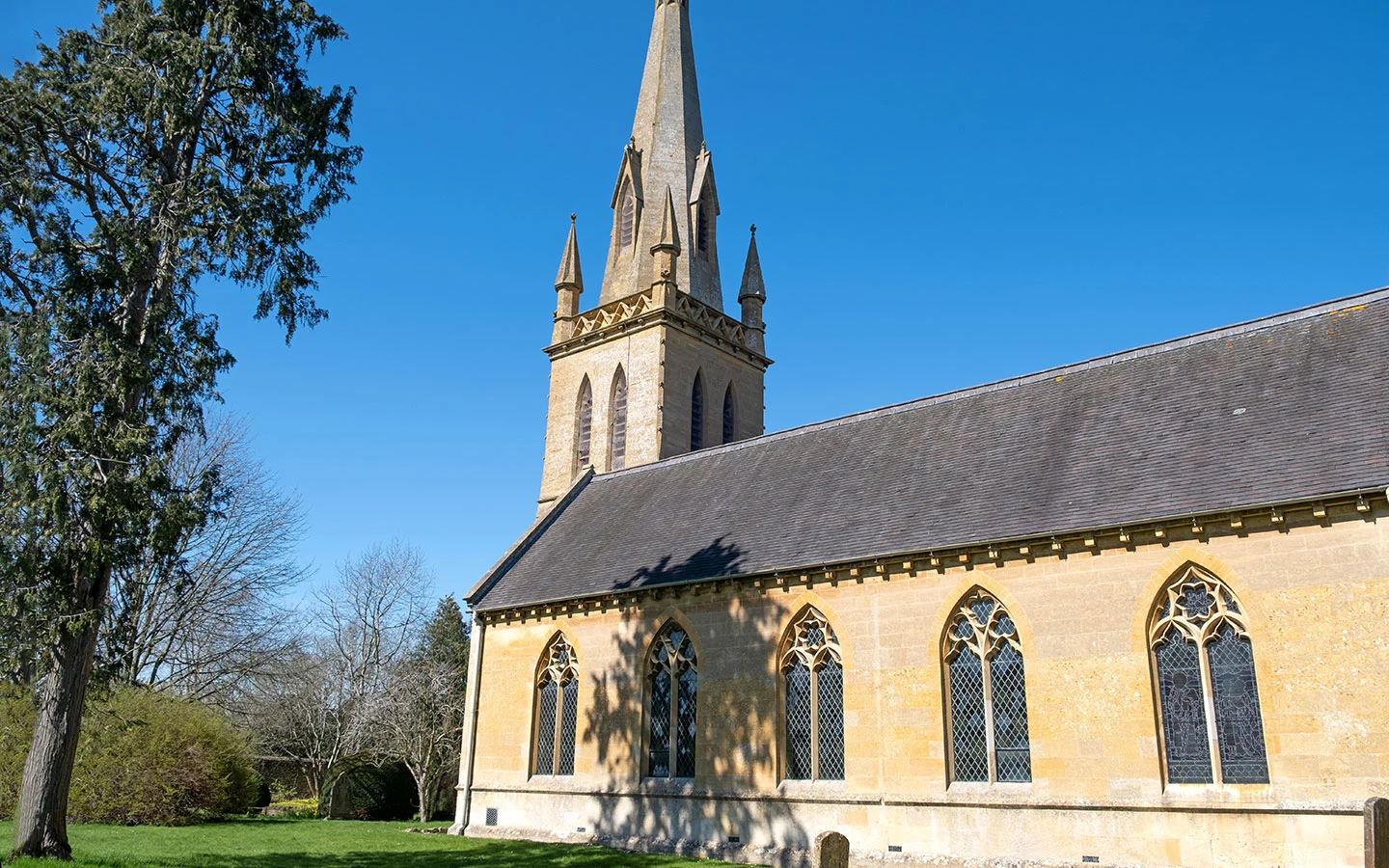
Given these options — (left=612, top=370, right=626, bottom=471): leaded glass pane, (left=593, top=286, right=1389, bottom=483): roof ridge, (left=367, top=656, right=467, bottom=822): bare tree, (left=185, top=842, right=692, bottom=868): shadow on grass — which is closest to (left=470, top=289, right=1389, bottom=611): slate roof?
(left=593, top=286, right=1389, bottom=483): roof ridge

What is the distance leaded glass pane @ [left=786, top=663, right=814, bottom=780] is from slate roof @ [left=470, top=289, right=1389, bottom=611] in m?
2.00

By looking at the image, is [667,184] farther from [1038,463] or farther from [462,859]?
[462,859]

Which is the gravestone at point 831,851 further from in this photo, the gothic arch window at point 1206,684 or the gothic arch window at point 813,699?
the gothic arch window at point 813,699

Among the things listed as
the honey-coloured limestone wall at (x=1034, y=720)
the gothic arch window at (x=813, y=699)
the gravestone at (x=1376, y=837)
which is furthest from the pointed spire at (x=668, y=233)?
the gravestone at (x=1376, y=837)

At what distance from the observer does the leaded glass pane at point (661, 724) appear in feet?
63.8

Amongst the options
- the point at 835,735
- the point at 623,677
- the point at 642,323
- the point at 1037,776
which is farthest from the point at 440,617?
the point at 1037,776

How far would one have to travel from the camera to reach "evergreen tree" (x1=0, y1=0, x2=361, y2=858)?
12375 mm

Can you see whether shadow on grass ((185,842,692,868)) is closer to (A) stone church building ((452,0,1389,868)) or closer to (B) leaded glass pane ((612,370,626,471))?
(A) stone church building ((452,0,1389,868))

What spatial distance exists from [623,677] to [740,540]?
3.65m

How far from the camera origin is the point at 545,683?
73.0 ft

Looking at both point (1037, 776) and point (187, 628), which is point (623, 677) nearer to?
point (1037, 776)

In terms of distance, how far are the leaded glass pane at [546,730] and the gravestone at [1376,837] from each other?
16.3 metres

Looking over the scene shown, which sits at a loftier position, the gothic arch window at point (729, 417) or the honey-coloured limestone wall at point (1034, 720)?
the gothic arch window at point (729, 417)

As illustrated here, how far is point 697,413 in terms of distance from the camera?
120ft
